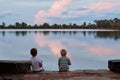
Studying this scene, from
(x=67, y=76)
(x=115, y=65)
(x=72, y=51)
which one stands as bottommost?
(x=72, y=51)

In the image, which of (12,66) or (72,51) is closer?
(12,66)

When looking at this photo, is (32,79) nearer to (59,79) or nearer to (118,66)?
(59,79)

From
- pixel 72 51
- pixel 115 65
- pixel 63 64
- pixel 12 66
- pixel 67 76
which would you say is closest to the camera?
pixel 67 76

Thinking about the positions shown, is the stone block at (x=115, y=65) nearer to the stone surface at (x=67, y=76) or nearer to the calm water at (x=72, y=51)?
the stone surface at (x=67, y=76)

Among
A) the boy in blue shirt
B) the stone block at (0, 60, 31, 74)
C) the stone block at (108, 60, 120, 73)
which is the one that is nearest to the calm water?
the boy in blue shirt

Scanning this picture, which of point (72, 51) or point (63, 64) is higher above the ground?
point (63, 64)

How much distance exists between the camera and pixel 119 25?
14275 cm

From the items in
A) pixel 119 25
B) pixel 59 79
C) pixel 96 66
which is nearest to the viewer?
pixel 59 79

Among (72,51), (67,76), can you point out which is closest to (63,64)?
(67,76)

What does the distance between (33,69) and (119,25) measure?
12795 cm

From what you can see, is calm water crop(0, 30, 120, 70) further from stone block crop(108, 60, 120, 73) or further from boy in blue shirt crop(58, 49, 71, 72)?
stone block crop(108, 60, 120, 73)

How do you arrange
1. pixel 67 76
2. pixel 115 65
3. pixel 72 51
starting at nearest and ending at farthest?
pixel 67 76, pixel 115 65, pixel 72 51

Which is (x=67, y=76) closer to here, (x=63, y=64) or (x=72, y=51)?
(x=63, y=64)

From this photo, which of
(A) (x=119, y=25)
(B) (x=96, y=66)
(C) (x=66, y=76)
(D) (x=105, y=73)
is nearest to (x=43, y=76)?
(C) (x=66, y=76)
